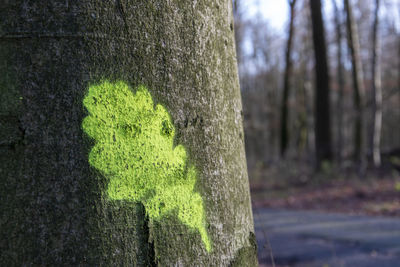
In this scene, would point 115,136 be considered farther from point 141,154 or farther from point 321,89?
point 321,89

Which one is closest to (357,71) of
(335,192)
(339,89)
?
(339,89)

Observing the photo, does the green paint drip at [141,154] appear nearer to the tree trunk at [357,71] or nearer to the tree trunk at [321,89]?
the tree trunk at [321,89]

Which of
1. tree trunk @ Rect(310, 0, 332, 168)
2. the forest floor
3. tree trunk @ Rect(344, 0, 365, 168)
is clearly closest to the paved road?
the forest floor

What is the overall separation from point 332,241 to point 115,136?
16.5 feet

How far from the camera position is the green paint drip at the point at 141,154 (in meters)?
0.99

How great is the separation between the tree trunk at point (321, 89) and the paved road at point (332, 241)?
6231 mm

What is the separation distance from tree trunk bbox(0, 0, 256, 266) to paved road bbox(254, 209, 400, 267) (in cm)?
228

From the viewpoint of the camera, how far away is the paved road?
437cm

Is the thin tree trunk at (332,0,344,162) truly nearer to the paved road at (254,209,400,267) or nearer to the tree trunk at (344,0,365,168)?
the tree trunk at (344,0,365,168)

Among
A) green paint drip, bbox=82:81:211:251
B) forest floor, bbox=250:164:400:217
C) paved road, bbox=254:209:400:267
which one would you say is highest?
green paint drip, bbox=82:81:211:251

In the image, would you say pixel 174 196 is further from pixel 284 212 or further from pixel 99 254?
pixel 284 212

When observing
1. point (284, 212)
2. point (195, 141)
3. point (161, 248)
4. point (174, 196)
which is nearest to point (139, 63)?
point (195, 141)

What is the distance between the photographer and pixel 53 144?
931mm

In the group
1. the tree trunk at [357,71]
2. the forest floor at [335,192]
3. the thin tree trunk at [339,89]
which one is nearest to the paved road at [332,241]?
the forest floor at [335,192]
